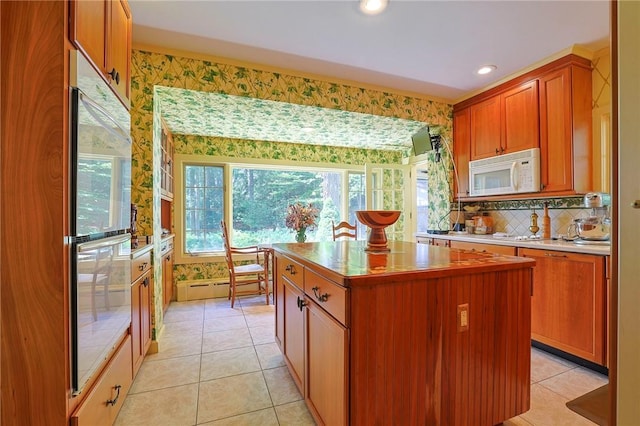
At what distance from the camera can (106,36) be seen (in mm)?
1407

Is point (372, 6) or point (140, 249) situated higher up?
point (372, 6)

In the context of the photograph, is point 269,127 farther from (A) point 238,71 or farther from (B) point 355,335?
(B) point 355,335

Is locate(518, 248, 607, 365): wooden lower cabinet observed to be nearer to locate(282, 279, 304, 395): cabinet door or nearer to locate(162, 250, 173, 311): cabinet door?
locate(282, 279, 304, 395): cabinet door

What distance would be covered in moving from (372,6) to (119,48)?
4.94 ft

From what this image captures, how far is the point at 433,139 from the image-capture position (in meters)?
3.76

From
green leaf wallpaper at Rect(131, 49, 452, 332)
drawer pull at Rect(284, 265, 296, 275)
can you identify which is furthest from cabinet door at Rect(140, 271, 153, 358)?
drawer pull at Rect(284, 265, 296, 275)

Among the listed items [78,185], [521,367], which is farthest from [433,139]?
[78,185]

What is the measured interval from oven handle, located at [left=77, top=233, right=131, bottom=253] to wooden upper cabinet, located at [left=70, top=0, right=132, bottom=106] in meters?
0.72

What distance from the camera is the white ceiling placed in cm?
195

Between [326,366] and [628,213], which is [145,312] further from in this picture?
[628,213]

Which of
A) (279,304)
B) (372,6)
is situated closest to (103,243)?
(279,304)

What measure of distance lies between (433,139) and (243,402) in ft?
11.1

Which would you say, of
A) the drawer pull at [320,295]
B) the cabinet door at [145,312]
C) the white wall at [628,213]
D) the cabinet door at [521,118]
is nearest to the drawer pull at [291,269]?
the drawer pull at [320,295]

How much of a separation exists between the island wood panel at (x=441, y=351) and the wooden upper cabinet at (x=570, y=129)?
1611 millimetres
